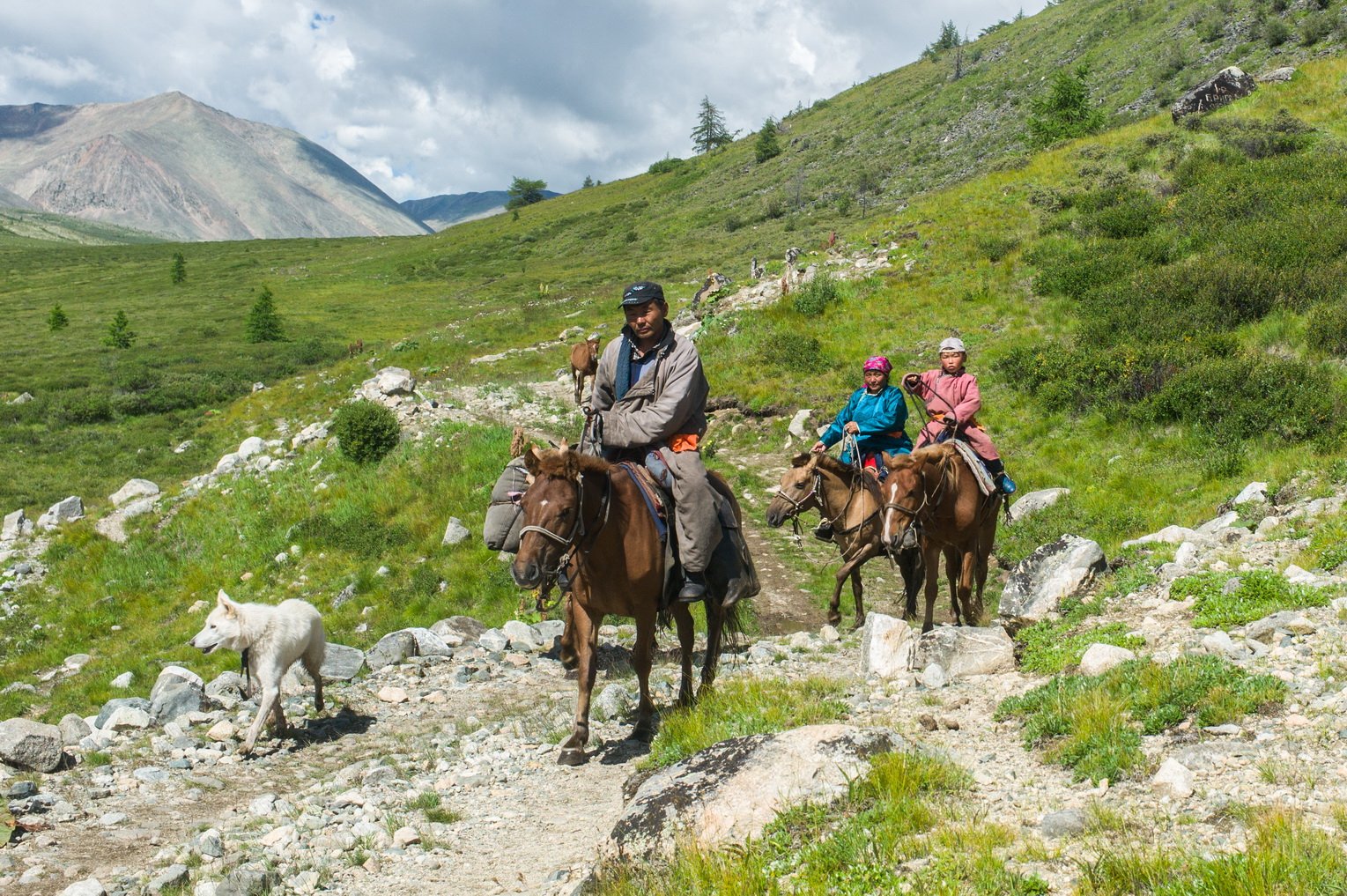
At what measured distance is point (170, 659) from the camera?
13172 millimetres

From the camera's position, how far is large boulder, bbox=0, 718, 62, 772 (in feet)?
24.6

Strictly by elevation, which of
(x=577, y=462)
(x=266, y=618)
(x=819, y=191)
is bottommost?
(x=266, y=618)

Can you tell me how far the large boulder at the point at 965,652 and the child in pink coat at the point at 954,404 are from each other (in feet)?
12.1

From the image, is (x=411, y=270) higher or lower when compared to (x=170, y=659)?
higher

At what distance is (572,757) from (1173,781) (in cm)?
457

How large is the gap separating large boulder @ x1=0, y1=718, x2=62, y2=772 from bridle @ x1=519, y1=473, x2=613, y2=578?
5.55m

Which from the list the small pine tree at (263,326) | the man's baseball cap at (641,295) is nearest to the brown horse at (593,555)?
the man's baseball cap at (641,295)

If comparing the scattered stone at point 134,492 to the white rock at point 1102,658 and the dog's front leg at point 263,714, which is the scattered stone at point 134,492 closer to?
the dog's front leg at point 263,714

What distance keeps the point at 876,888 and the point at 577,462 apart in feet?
11.6

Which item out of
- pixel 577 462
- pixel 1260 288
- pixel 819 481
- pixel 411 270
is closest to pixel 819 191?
pixel 411 270

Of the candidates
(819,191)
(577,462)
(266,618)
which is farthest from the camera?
(819,191)

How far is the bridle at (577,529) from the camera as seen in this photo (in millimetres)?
5840

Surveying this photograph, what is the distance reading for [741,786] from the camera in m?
4.80

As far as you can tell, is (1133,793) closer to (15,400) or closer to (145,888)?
(145,888)
